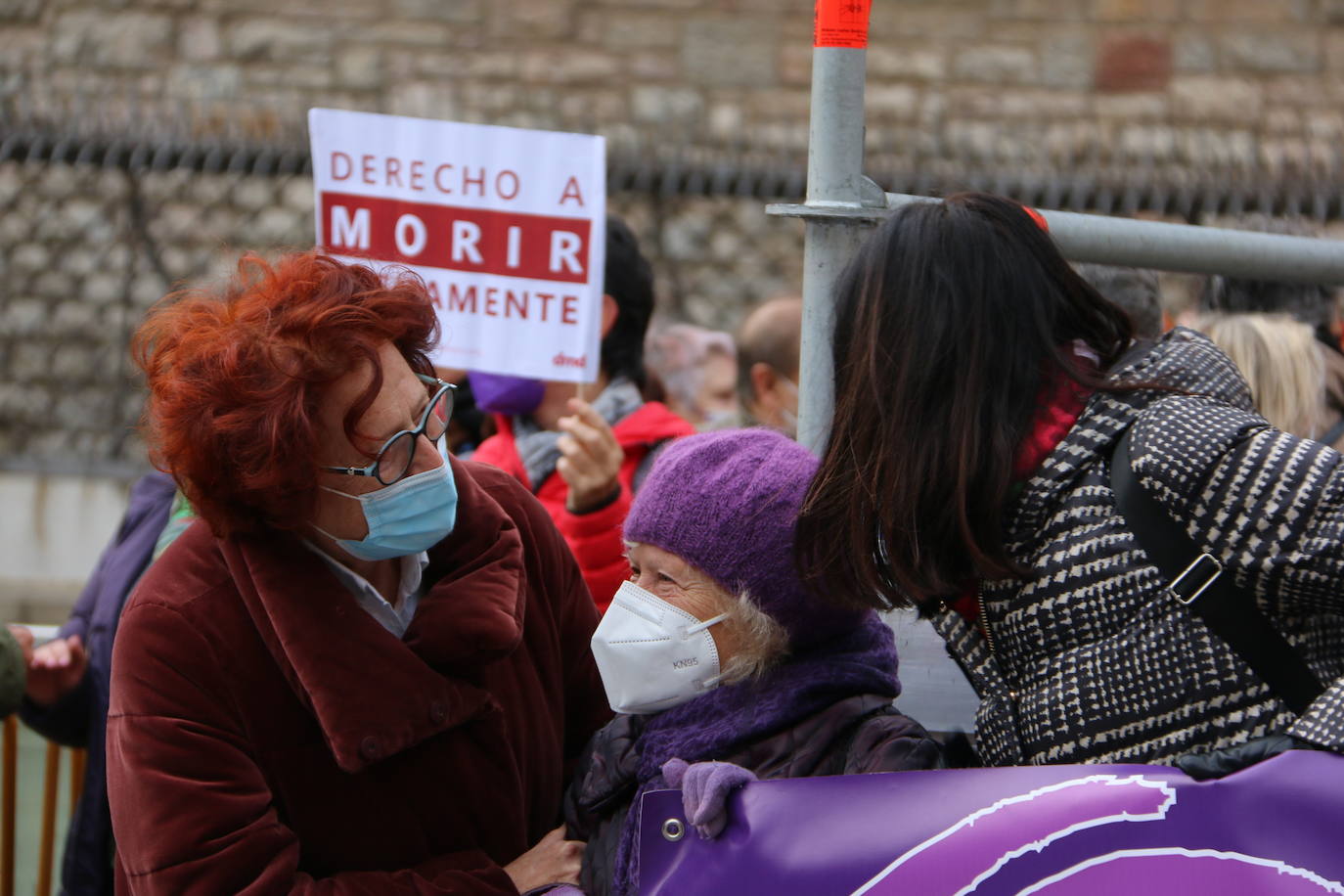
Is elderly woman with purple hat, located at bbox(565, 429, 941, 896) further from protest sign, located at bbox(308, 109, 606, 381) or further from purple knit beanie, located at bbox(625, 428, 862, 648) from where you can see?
protest sign, located at bbox(308, 109, 606, 381)

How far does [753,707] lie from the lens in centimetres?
208

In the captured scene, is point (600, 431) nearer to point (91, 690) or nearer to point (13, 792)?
point (91, 690)

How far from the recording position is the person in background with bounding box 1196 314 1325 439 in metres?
3.28

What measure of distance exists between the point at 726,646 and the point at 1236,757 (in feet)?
2.42

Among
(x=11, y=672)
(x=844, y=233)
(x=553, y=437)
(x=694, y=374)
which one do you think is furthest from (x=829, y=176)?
(x=694, y=374)

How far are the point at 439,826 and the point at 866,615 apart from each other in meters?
0.70

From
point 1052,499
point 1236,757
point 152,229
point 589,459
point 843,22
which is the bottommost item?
point 152,229

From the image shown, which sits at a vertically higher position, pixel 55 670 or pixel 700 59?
pixel 700 59

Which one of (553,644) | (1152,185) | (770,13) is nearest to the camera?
(553,644)

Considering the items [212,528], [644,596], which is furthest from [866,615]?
[212,528]

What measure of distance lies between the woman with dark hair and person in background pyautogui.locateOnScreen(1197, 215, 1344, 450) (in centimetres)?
200

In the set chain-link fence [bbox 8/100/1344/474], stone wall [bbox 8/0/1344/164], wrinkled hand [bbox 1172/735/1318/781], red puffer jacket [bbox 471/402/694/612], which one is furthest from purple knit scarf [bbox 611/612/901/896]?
stone wall [bbox 8/0/1344/164]

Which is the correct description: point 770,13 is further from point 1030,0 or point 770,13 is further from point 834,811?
point 834,811

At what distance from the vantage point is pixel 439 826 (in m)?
2.20
